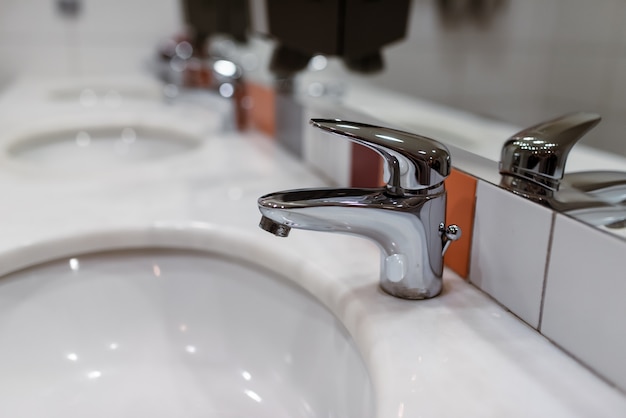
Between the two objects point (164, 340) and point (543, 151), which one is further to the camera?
point (164, 340)

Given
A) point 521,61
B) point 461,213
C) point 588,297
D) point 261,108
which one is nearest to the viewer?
point 588,297

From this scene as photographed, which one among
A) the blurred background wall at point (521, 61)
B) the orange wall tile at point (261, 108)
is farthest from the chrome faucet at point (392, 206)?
the orange wall tile at point (261, 108)

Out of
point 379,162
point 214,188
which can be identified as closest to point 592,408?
point 379,162

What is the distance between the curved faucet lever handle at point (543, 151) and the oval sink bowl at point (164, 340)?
0.17 metres

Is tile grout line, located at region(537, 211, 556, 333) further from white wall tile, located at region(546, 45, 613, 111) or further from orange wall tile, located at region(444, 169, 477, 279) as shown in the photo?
white wall tile, located at region(546, 45, 613, 111)

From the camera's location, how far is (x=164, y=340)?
1.77 feet

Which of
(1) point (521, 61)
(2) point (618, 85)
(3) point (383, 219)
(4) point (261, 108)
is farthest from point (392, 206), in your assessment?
(4) point (261, 108)

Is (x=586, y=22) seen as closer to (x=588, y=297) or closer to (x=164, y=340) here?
(x=588, y=297)

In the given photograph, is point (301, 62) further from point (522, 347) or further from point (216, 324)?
point (522, 347)

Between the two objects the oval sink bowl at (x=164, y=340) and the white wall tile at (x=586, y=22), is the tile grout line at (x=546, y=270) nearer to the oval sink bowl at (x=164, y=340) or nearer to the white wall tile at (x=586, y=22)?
the oval sink bowl at (x=164, y=340)

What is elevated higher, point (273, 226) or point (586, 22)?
point (586, 22)

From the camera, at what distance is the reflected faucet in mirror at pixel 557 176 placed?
1.14 feet

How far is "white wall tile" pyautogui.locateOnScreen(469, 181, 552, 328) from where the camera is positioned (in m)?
0.37

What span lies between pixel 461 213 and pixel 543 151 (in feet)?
0.30
